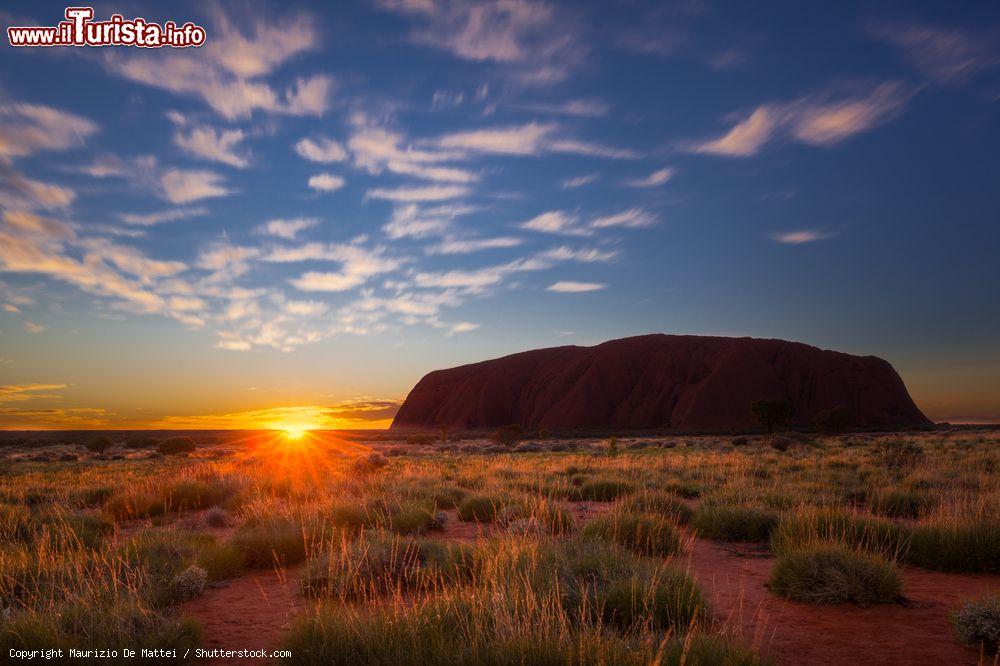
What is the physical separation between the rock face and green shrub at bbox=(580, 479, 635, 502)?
66.9 metres

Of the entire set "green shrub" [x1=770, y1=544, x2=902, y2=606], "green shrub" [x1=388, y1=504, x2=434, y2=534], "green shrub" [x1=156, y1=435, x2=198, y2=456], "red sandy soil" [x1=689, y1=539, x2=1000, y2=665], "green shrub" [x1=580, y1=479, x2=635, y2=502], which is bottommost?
"green shrub" [x1=156, y1=435, x2=198, y2=456]

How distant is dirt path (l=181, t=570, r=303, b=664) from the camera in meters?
4.74

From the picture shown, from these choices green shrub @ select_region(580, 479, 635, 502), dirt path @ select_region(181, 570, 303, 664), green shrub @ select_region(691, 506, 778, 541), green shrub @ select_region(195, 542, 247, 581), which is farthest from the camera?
green shrub @ select_region(580, 479, 635, 502)

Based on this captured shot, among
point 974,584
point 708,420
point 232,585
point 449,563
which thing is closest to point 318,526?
point 232,585

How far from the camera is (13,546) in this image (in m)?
7.30

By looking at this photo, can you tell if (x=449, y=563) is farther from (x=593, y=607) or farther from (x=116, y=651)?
(x=116, y=651)

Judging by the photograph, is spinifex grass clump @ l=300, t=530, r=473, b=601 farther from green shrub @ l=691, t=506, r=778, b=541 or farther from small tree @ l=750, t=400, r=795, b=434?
small tree @ l=750, t=400, r=795, b=434

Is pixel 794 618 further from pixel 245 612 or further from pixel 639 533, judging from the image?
pixel 245 612

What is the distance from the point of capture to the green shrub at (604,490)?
13180 mm

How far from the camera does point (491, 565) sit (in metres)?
5.19

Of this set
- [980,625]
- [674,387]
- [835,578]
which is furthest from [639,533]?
[674,387]

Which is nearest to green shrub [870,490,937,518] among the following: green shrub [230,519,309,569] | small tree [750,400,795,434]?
green shrub [230,519,309,569]

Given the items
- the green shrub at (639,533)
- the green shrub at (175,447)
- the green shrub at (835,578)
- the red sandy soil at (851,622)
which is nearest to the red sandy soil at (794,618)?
the red sandy soil at (851,622)

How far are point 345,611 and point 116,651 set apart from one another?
163 cm
